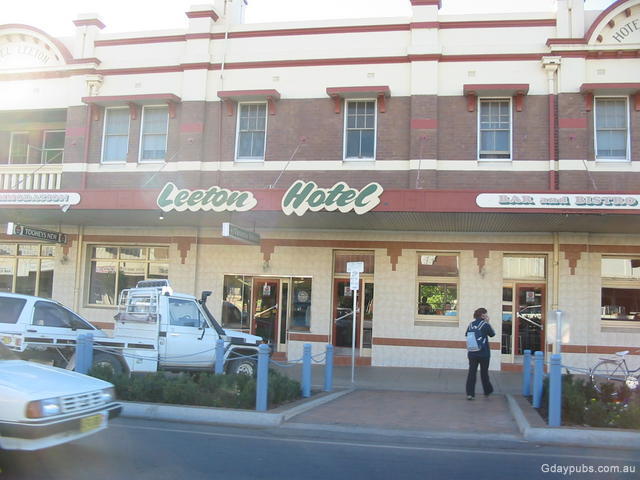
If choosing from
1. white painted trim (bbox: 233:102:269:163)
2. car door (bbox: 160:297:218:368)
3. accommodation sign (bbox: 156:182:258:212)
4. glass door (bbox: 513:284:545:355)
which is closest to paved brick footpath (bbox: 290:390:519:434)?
car door (bbox: 160:297:218:368)

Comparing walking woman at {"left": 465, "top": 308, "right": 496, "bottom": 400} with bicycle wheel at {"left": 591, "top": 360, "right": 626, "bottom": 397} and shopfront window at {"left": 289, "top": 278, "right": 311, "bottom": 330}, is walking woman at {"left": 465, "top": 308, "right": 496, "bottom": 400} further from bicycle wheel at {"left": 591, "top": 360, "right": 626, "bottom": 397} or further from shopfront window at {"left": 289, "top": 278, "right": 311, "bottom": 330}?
shopfront window at {"left": 289, "top": 278, "right": 311, "bottom": 330}

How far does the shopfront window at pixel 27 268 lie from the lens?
63.8 feet

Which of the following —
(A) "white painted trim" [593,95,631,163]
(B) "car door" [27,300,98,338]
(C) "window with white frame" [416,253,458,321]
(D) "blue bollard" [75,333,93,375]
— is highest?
(A) "white painted trim" [593,95,631,163]

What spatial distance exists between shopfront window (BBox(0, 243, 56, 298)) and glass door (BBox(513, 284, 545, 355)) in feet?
45.2

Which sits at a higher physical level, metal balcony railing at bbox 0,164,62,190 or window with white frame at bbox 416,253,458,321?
metal balcony railing at bbox 0,164,62,190

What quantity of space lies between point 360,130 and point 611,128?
664 centimetres

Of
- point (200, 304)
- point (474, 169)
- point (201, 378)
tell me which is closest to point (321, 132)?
point (474, 169)

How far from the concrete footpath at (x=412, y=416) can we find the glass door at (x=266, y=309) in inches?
188

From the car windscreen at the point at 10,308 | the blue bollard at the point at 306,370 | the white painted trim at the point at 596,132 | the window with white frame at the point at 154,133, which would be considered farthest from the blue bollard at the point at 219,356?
the white painted trim at the point at 596,132

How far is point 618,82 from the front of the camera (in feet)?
54.2

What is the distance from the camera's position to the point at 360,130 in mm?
17703

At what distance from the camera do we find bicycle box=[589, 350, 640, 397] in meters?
10.7

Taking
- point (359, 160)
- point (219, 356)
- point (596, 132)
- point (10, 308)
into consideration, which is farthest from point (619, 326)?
point (10, 308)

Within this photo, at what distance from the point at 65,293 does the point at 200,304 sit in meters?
8.00
